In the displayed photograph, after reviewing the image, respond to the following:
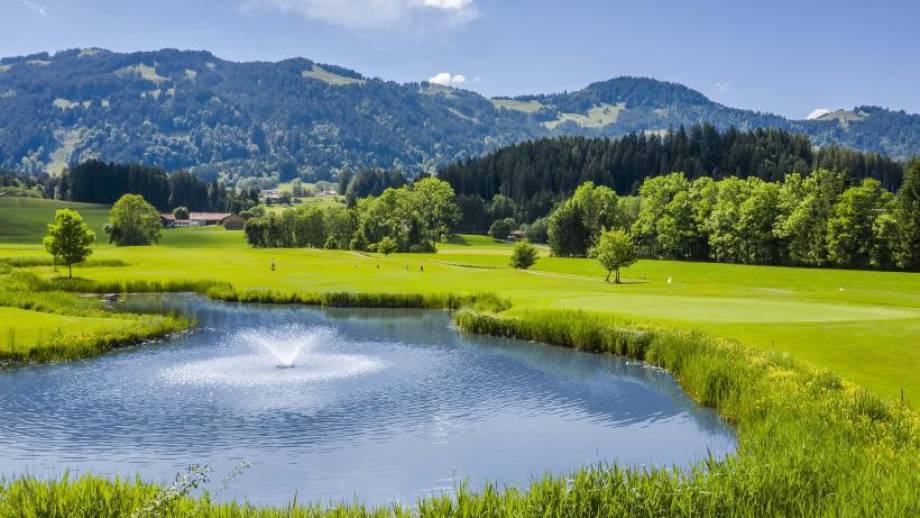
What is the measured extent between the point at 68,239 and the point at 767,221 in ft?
340

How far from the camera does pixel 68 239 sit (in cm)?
8569

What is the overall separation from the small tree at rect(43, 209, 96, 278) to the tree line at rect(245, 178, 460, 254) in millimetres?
77133

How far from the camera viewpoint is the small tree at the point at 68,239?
85125mm

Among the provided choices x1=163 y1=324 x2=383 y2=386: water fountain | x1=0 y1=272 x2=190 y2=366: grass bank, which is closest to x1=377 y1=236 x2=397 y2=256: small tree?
x1=0 y1=272 x2=190 y2=366: grass bank

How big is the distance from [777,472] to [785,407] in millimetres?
9226

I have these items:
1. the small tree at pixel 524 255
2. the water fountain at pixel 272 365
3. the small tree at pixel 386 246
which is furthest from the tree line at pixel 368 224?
the water fountain at pixel 272 365

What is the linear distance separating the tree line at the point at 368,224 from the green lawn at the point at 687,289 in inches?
722

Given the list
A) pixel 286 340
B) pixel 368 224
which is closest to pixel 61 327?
pixel 286 340

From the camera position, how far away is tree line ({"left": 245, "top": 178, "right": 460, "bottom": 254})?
164m

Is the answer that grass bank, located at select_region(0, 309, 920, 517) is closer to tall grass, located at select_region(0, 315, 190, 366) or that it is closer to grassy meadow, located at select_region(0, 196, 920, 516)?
grassy meadow, located at select_region(0, 196, 920, 516)

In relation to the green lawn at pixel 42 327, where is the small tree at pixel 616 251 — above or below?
above

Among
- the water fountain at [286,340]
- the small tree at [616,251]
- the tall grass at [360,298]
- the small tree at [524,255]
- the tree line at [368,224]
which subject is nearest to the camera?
the water fountain at [286,340]

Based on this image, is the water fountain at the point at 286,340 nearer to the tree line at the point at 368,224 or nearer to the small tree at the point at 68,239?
the small tree at the point at 68,239

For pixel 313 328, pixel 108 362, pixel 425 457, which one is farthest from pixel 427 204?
pixel 425 457
